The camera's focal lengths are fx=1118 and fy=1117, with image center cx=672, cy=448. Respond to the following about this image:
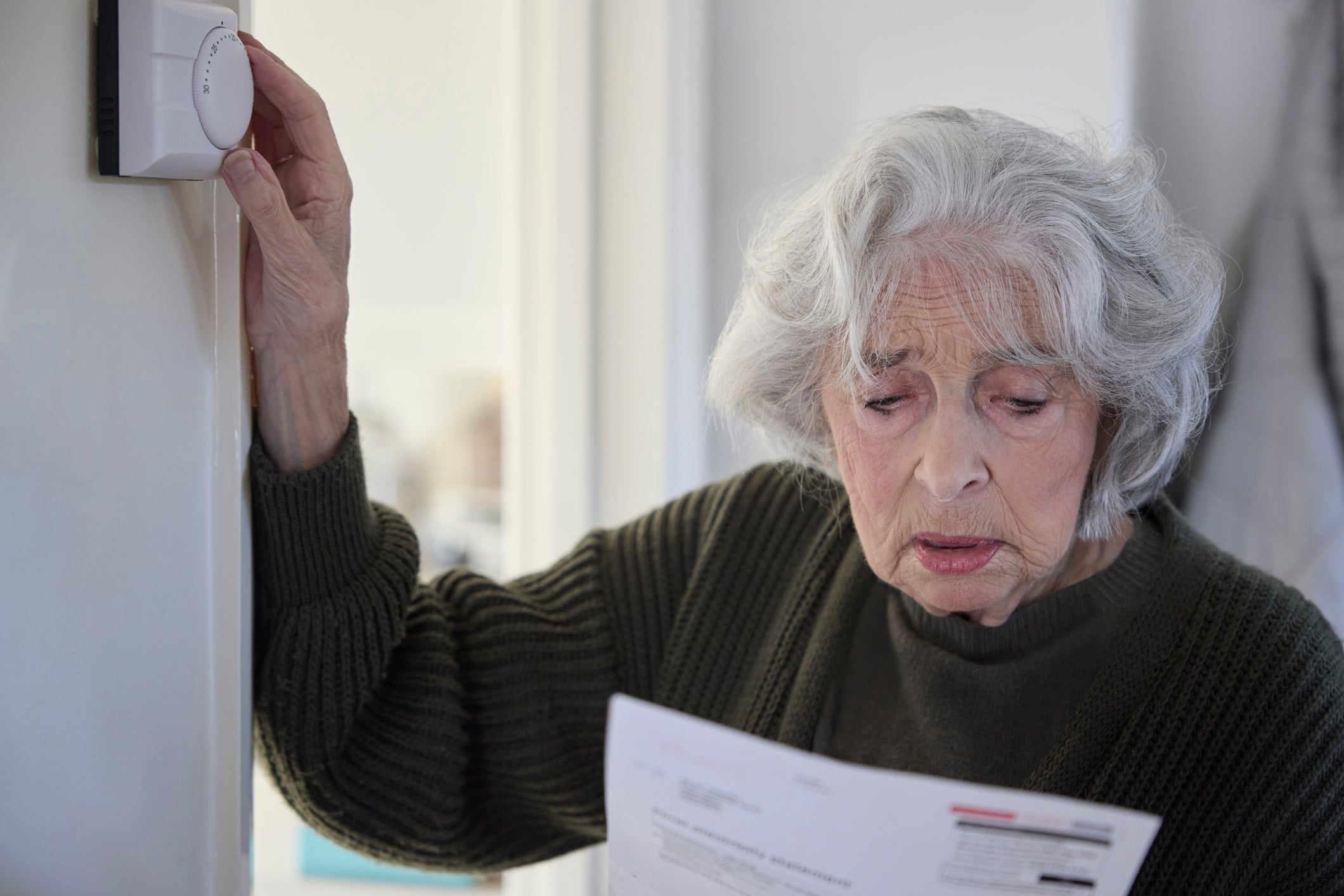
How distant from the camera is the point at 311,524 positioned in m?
0.90

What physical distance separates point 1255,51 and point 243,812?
1625 mm

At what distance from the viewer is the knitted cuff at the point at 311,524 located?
876 mm

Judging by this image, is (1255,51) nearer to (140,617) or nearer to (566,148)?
(566,148)

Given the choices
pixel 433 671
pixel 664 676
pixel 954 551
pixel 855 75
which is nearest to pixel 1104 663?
pixel 954 551

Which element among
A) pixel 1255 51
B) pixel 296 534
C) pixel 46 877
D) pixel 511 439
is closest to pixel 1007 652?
pixel 296 534

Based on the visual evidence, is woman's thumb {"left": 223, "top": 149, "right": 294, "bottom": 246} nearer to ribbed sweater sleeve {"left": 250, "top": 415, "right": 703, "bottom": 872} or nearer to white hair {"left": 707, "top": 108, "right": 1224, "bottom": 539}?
ribbed sweater sleeve {"left": 250, "top": 415, "right": 703, "bottom": 872}

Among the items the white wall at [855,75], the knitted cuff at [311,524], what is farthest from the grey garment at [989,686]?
the white wall at [855,75]

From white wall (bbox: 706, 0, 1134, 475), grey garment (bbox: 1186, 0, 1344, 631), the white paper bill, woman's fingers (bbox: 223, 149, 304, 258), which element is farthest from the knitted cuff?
grey garment (bbox: 1186, 0, 1344, 631)

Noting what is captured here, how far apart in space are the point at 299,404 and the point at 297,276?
0.35ft

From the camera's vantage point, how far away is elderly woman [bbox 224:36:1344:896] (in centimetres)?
87

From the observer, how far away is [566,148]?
1630mm

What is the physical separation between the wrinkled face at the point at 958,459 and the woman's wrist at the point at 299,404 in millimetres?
427

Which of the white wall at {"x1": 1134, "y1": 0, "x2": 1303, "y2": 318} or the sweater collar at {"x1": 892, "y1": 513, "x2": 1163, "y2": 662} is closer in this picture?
the sweater collar at {"x1": 892, "y1": 513, "x2": 1163, "y2": 662}

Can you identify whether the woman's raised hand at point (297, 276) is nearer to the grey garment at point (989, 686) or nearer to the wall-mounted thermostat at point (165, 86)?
the wall-mounted thermostat at point (165, 86)
